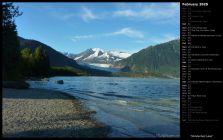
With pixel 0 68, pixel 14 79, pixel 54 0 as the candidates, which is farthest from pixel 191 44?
pixel 14 79

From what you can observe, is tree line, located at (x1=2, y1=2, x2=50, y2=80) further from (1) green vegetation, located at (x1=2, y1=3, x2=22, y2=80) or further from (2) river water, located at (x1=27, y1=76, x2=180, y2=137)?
(2) river water, located at (x1=27, y1=76, x2=180, y2=137)

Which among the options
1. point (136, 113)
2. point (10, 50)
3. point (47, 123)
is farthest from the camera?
point (10, 50)

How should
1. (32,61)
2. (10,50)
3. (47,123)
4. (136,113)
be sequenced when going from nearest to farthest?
1. (47,123)
2. (136,113)
3. (10,50)
4. (32,61)

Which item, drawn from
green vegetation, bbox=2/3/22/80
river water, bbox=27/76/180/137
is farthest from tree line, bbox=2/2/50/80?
river water, bbox=27/76/180/137

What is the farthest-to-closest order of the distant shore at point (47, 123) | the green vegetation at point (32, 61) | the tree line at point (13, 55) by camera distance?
the green vegetation at point (32, 61)
the tree line at point (13, 55)
the distant shore at point (47, 123)

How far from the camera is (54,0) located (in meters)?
5.44

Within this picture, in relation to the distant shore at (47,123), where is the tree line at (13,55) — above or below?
above

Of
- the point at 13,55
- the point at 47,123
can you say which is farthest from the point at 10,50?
the point at 47,123

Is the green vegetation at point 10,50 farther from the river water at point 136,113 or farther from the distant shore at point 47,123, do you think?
the distant shore at point 47,123

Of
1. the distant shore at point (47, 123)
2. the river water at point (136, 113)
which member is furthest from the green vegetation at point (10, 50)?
the distant shore at point (47, 123)

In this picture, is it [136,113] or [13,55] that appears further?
[13,55]

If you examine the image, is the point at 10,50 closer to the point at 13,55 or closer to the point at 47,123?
the point at 13,55

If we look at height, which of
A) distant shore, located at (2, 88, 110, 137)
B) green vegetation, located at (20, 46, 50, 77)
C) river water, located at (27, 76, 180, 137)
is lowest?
river water, located at (27, 76, 180, 137)

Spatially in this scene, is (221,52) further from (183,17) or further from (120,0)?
(120,0)
